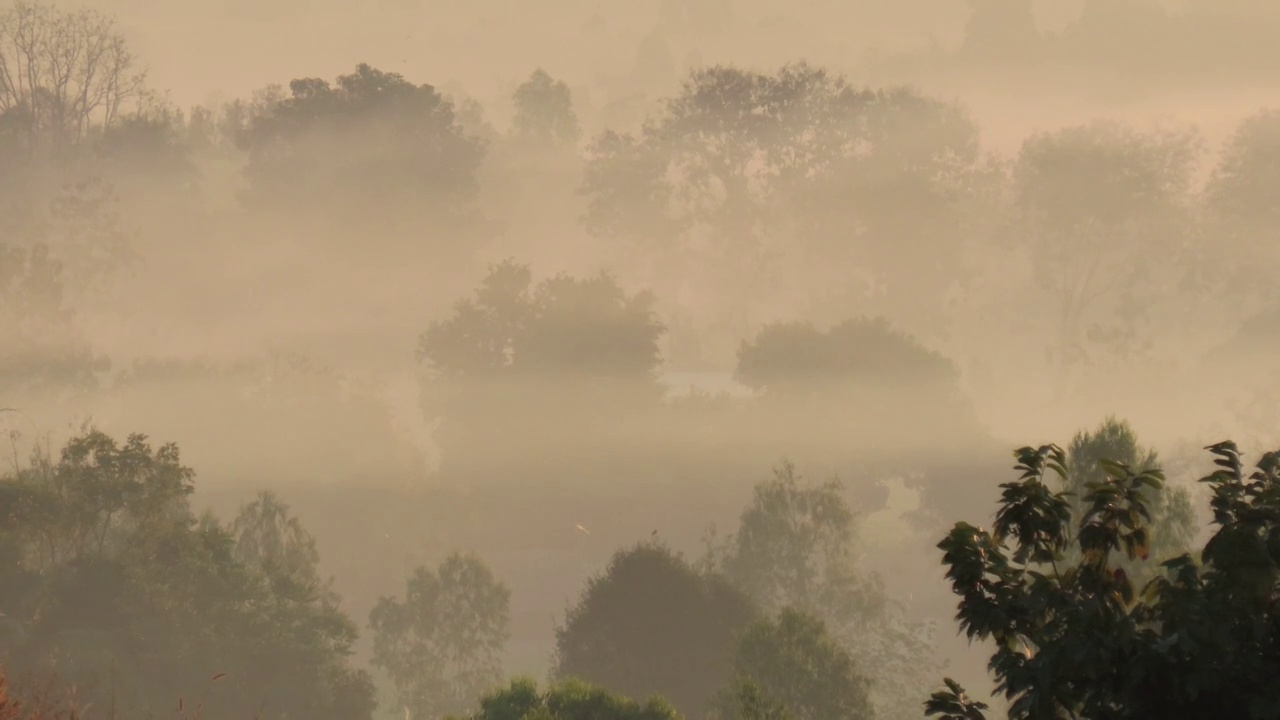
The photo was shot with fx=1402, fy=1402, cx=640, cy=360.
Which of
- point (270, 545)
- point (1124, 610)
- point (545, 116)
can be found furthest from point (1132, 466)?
point (545, 116)

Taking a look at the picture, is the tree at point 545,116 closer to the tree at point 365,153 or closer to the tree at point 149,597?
the tree at point 365,153

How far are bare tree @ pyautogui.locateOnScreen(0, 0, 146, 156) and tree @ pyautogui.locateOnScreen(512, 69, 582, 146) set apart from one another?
179 ft

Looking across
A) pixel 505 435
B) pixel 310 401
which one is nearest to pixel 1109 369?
pixel 505 435

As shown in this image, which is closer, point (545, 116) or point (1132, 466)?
point (1132, 466)

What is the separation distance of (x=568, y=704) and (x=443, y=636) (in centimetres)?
3868

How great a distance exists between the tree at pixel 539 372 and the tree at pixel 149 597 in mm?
49846

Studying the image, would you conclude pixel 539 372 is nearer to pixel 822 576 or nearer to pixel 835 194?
pixel 822 576

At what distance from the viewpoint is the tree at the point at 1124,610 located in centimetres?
1338

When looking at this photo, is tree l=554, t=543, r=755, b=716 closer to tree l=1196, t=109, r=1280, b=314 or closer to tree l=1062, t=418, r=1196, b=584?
tree l=1062, t=418, r=1196, b=584

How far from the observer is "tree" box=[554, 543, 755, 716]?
214 feet

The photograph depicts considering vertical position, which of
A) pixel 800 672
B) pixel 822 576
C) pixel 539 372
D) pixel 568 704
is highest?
pixel 539 372

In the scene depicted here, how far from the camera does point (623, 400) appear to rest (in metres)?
114

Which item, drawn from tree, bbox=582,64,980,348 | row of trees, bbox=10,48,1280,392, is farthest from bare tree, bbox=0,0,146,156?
tree, bbox=582,64,980,348

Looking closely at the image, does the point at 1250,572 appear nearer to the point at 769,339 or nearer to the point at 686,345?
the point at 769,339
